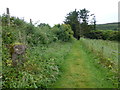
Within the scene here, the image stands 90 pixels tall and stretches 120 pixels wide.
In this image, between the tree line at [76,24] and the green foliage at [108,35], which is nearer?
the green foliage at [108,35]

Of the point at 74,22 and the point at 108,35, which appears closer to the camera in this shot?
the point at 108,35

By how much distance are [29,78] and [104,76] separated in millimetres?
3168

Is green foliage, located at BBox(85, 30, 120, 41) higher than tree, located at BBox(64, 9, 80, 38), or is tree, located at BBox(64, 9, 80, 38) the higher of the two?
tree, located at BBox(64, 9, 80, 38)

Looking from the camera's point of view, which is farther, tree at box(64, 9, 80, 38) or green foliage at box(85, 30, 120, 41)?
tree at box(64, 9, 80, 38)

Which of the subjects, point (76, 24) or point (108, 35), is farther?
A: point (76, 24)

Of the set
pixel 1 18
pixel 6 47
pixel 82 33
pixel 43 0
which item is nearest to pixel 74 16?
Answer: pixel 82 33

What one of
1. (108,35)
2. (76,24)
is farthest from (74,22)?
(108,35)

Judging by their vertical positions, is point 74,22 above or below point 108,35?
above

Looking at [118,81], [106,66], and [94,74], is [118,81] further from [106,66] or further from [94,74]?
[106,66]

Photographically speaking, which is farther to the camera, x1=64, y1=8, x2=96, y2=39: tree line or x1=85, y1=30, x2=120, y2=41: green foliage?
x1=64, y1=8, x2=96, y2=39: tree line

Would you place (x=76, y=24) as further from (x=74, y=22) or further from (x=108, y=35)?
(x=108, y=35)

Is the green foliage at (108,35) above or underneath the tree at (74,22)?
underneath

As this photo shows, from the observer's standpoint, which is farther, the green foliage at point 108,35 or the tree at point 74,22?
the tree at point 74,22

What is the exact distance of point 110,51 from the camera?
680 centimetres
